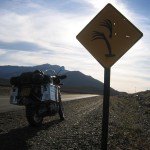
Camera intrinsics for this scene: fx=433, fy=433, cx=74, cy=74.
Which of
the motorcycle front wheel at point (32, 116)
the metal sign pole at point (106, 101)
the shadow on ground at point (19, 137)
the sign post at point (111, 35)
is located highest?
the sign post at point (111, 35)

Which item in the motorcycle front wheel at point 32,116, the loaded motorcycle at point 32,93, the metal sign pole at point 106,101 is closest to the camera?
the metal sign pole at point 106,101

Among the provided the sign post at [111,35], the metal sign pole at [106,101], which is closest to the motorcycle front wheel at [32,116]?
the metal sign pole at [106,101]

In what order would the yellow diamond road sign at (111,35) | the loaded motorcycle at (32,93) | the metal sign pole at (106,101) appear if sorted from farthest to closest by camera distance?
1. the loaded motorcycle at (32,93)
2. the metal sign pole at (106,101)
3. the yellow diamond road sign at (111,35)

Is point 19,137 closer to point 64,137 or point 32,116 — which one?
→ point 64,137

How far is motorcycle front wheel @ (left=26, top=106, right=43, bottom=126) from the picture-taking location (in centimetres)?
1373

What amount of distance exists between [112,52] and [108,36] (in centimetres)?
27

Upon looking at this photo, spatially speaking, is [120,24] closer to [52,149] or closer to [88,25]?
[88,25]

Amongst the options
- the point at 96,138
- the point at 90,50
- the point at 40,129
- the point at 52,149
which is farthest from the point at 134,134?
the point at 90,50

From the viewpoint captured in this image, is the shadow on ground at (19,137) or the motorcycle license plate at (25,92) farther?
the motorcycle license plate at (25,92)

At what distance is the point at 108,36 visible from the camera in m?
6.97

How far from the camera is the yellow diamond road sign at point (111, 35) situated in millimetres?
6941

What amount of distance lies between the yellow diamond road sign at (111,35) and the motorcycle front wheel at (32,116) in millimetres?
7072

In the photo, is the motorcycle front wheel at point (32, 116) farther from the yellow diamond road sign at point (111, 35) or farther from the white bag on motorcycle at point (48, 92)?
the yellow diamond road sign at point (111, 35)

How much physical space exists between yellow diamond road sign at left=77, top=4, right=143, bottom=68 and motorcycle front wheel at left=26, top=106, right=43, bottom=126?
23.2 feet
